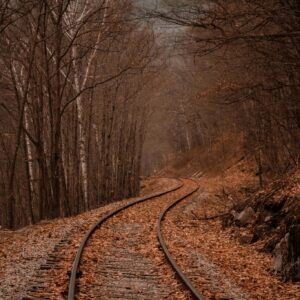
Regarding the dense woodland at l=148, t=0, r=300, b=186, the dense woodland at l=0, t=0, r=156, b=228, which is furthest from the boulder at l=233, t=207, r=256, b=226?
the dense woodland at l=0, t=0, r=156, b=228

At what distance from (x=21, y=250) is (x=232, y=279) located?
4.80m

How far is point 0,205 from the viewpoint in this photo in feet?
92.5

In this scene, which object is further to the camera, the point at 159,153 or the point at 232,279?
the point at 159,153

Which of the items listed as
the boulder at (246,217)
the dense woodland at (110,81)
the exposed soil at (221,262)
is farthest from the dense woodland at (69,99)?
the boulder at (246,217)

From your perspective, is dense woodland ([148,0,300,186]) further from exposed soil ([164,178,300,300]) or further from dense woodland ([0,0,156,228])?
exposed soil ([164,178,300,300])

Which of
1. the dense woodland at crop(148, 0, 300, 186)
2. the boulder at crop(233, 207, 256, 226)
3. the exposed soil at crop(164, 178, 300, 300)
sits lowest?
the exposed soil at crop(164, 178, 300, 300)

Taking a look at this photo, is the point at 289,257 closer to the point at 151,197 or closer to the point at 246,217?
the point at 246,217

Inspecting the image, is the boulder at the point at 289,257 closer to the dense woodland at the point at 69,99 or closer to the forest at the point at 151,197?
the forest at the point at 151,197

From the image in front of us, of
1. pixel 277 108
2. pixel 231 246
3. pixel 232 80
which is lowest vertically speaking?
pixel 231 246

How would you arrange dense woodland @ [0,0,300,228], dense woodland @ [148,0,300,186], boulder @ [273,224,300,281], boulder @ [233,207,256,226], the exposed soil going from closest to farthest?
the exposed soil, boulder @ [273,224,300,281], dense woodland @ [148,0,300,186], dense woodland @ [0,0,300,228], boulder @ [233,207,256,226]

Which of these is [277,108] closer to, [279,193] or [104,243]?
[279,193]

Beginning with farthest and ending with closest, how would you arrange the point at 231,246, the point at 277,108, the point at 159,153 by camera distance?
the point at 159,153 < the point at 277,108 < the point at 231,246

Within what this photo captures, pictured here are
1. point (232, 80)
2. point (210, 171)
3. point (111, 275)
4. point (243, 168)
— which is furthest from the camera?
point (210, 171)

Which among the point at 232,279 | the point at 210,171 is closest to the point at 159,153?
the point at 210,171
